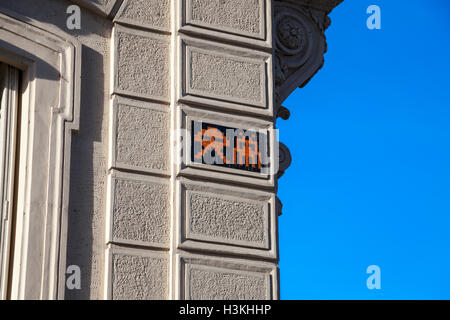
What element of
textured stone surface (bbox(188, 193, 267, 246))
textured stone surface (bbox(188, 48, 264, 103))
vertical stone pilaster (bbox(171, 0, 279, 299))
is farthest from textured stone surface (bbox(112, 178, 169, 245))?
textured stone surface (bbox(188, 48, 264, 103))

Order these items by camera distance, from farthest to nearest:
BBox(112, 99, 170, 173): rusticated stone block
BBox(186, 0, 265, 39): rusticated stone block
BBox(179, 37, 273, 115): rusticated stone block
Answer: BBox(186, 0, 265, 39): rusticated stone block → BBox(179, 37, 273, 115): rusticated stone block → BBox(112, 99, 170, 173): rusticated stone block

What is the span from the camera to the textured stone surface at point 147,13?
846 cm

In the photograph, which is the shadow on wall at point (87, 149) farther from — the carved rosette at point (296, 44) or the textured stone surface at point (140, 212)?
the carved rosette at point (296, 44)

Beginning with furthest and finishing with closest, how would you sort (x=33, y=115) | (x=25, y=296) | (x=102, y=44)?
(x=102, y=44)
(x=33, y=115)
(x=25, y=296)

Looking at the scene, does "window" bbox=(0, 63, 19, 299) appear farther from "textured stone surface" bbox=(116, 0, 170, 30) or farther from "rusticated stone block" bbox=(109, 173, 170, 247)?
"textured stone surface" bbox=(116, 0, 170, 30)

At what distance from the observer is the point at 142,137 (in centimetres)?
811

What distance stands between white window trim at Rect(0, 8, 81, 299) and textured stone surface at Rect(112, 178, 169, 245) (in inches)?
17.1

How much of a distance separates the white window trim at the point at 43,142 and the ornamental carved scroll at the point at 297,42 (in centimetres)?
220

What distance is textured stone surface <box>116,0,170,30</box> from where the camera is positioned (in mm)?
8461

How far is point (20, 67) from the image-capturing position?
26.2 feet

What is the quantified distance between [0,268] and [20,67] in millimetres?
1681

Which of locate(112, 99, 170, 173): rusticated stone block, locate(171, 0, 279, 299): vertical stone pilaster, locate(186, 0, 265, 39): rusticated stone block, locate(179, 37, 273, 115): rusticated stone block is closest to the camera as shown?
locate(171, 0, 279, 299): vertical stone pilaster
